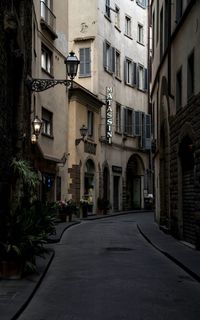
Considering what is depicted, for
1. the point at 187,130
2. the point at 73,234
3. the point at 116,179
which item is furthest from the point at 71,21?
the point at 187,130

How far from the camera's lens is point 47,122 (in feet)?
92.8

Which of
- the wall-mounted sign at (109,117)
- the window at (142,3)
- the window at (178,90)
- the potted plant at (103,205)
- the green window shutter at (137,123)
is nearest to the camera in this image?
the window at (178,90)

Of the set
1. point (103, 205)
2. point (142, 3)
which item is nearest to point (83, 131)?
point (103, 205)

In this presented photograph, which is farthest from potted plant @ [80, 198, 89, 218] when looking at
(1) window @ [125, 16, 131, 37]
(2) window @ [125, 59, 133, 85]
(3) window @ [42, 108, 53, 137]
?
(1) window @ [125, 16, 131, 37]

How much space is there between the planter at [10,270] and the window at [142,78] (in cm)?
3804

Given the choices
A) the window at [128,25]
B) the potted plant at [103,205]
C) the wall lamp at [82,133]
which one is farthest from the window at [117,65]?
the wall lamp at [82,133]

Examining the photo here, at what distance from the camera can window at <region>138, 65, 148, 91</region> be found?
4761 cm

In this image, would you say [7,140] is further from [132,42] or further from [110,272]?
[132,42]

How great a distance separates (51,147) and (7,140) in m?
14.1

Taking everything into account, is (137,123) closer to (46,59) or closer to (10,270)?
(46,59)

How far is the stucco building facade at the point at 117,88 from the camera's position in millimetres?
38844

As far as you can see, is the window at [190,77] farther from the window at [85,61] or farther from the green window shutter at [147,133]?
the green window shutter at [147,133]

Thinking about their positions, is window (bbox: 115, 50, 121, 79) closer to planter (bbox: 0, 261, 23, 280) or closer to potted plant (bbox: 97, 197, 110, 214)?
potted plant (bbox: 97, 197, 110, 214)

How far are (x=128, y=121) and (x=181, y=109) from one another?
26630mm
